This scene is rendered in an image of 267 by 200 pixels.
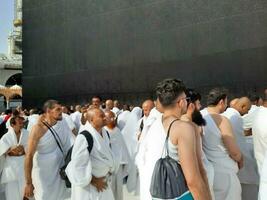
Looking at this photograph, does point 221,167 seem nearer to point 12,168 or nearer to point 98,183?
point 98,183

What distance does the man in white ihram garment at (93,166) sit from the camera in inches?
184

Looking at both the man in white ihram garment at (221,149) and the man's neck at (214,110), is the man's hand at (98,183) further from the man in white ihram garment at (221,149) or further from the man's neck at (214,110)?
the man's neck at (214,110)

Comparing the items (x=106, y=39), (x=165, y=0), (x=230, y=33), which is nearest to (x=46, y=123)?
(x=230, y=33)

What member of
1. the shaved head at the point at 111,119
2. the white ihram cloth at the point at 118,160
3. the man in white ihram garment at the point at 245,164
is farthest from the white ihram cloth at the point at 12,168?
the man in white ihram garment at the point at 245,164

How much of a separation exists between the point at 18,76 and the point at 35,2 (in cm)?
3956

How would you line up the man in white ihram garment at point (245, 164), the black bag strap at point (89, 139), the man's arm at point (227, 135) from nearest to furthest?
the man's arm at point (227, 135)
the black bag strap at point (89, 139)
the man in white ihram garment at point (245, 164)

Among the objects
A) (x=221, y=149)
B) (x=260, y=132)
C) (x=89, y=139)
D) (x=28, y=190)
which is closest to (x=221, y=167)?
(x=221, y=149)

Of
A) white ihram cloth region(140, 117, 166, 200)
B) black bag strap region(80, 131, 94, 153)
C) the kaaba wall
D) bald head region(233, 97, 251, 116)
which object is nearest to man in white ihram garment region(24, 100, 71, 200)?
black bag strap region(80, 131, 94, 153)

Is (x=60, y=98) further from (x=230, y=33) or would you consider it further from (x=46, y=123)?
(x=46, y=123)

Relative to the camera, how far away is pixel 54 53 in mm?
17172

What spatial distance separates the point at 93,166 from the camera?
4.79 metres

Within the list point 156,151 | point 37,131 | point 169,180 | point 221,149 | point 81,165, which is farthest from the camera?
point 37,131

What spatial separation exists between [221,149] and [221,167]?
0.18m

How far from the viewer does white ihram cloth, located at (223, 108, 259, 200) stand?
542cm
